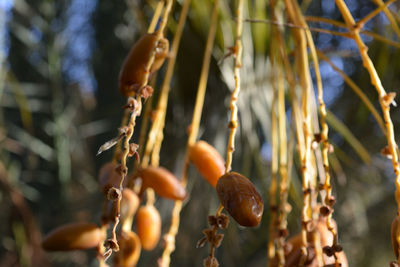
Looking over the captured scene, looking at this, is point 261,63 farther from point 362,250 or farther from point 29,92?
point 362,250

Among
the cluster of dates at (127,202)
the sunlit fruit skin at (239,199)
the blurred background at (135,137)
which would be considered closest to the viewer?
the sunlit fruit skin at (239,199)

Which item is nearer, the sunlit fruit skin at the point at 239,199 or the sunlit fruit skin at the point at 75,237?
the sunlit fruit skin at the point at 239,199

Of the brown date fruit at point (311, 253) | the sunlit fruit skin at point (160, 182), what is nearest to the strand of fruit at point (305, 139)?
the brown date fruit at point (311, 253)

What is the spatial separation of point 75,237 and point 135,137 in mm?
764

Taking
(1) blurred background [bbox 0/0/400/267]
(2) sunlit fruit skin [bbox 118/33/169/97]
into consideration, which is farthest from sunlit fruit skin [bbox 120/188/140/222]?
(1) blurred background [bbox 0/0/400/267]

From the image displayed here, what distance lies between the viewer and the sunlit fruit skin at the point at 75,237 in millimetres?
404

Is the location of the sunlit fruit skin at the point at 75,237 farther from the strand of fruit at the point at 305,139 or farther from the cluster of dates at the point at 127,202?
the strand of fruit at the point at 305,139

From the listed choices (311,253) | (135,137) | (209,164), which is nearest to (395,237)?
(311,253)

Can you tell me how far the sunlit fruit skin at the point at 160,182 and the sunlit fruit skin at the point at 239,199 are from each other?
0.13 m

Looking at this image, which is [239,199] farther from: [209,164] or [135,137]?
[135,137]

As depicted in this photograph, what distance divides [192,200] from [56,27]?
29.0 inches

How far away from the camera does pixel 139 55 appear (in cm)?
36

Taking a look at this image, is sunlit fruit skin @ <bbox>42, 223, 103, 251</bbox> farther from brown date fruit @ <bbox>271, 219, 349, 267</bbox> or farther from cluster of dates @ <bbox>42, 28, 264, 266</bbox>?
brown date fruit @ <bbox>271, 219, 349, 267</bbox>

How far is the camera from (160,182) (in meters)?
0.43
